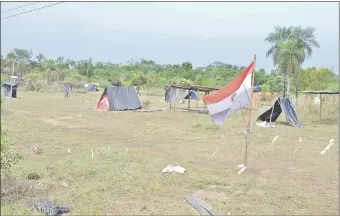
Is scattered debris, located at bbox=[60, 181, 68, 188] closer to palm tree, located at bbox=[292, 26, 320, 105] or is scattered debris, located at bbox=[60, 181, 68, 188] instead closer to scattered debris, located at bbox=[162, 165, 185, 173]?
scattered debris, located at bbox=[162, 165, 185, 173]

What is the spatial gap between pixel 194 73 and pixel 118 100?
135ft

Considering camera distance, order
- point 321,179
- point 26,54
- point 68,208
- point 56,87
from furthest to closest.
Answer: point 26,54 → point 56,87 → point 321,179 → point 68,208

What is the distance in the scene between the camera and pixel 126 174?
25.3ft

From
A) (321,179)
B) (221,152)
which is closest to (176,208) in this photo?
(321,179)

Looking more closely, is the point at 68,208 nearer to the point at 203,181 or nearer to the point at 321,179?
the point at 203,181

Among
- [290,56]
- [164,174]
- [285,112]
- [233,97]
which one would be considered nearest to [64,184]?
[164,174]

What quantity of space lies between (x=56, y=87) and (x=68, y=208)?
39862 millimetres

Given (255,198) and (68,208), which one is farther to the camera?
(255,198)

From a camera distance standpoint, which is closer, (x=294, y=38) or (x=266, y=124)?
(x=266, y=124)

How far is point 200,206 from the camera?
6.00 meters

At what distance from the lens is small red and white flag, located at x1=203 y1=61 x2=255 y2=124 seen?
8.46 m

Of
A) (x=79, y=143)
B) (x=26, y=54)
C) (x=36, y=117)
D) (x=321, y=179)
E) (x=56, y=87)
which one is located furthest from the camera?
(x=26, y=54)

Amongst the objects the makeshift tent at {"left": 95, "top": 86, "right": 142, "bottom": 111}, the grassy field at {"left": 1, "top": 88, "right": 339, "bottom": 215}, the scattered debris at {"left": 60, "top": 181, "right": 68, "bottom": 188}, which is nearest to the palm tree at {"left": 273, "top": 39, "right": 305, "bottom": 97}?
the makeshift tent at {"left": 95, "top": 86, "right": 142, "bottom": 111}

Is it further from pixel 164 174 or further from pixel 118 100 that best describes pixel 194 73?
pixel 164 174
